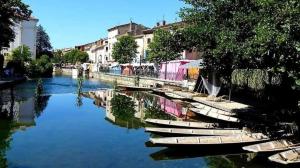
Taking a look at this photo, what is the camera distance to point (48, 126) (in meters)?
23.2

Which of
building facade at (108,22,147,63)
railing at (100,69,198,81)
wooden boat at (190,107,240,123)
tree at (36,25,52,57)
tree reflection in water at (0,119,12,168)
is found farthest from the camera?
tree at (36,25,52,57)

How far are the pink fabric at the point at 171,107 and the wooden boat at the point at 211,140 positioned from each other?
1074cm

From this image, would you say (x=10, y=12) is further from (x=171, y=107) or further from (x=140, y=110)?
(x=171, y=107)

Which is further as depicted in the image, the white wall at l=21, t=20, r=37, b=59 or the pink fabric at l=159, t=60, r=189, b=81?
the white wall at l=21, t=20, r=37, b=59

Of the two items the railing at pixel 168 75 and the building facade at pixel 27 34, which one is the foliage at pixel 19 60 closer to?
the railing at pixel 168 75

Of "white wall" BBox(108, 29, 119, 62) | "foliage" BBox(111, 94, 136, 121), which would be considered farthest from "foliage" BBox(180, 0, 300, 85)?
"white wall" BBox(108, 29, 119, 62)

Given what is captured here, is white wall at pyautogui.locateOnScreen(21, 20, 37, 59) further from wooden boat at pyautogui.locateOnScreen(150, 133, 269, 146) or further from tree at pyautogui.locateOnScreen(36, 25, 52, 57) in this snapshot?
wooden boat at pyautogui.locateOnScreen(150, 133, 269, 146)

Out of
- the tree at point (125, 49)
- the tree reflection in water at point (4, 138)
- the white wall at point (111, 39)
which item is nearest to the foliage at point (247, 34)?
the tree reflection in water at point (4, 138)

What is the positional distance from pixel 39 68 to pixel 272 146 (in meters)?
63.2

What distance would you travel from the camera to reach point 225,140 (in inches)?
643

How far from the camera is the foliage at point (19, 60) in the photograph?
212ft

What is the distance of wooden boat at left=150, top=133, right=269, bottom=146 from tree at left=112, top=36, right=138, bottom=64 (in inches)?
2688

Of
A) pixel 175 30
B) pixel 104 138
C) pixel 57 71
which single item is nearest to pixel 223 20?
pixel 175 30

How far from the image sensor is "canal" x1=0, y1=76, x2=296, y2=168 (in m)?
15.5
